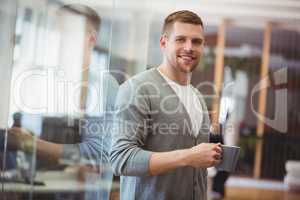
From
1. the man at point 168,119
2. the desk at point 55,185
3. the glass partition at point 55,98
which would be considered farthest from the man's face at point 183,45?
the desk at point 55,185

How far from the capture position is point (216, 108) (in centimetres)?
168

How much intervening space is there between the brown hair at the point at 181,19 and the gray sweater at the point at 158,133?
0.19 metres

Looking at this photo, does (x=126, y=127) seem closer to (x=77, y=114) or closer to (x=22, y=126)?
(x=77, y=114)

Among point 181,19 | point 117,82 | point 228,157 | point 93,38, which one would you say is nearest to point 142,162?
point 228,157

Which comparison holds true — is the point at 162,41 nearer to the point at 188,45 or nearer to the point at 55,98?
the point at 188,45

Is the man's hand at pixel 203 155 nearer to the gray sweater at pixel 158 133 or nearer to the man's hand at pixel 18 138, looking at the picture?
the gray sweater at pixel 158 133

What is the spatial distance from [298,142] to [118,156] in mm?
934

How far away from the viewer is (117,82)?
178cm

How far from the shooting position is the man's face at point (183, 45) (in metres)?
1.62

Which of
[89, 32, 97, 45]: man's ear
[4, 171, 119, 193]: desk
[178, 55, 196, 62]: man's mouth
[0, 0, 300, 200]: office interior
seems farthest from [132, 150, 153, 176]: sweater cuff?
[89, 32, 97, 45]: man's ear

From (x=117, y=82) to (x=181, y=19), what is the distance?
379 mm

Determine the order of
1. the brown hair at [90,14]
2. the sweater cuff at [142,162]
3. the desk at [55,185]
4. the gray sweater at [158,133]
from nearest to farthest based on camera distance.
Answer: the sweater cuff at [142,162]
the gray sweater at [158,133]
the brown hair at [90,14]
the desk at [55,185]

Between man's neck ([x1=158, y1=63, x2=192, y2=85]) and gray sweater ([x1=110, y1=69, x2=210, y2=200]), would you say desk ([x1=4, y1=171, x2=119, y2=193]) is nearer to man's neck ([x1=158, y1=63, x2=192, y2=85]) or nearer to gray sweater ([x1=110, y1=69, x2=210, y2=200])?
gray sweater ([x1=110, y1=69, x2=210, y2=200])

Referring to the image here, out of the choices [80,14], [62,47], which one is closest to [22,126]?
[62,47]
